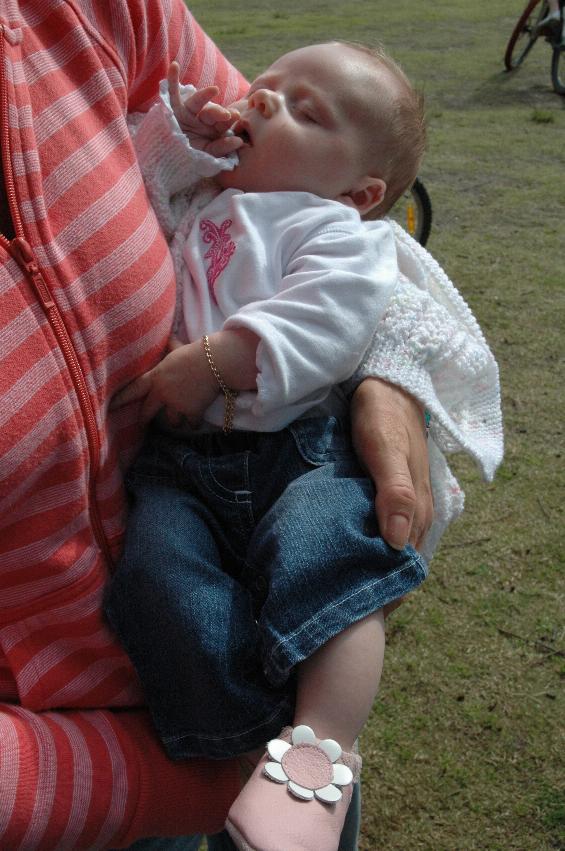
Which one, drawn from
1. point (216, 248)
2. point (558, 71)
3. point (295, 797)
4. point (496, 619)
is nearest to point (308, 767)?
point (295, 797)

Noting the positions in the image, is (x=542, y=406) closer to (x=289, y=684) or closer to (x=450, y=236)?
(x=450, y=236)

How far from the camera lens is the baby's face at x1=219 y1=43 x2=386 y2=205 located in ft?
4.40

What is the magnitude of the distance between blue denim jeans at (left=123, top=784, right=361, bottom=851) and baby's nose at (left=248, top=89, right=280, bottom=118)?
3.41 ft

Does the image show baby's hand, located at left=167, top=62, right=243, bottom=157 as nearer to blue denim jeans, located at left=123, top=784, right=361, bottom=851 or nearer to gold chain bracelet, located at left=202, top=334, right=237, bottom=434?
gold chain bracelet, located at left=202, top=334, right=237, bottom=434

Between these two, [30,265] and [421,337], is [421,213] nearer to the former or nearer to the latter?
[421,337]

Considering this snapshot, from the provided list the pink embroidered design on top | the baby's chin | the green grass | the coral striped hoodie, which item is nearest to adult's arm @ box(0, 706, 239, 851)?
the coral striped hoodie

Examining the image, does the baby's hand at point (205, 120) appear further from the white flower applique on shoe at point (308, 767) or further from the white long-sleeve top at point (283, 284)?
the white flower applique on shoe at point (308, 767)

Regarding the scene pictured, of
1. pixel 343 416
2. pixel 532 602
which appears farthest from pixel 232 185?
pixel 532 602

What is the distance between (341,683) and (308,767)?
0.34 feet

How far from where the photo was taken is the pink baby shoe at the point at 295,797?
0.93 meters

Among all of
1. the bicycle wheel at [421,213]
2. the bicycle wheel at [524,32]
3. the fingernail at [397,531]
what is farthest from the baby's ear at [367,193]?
the bicycle wheel at [524,32]

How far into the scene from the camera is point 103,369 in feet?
3.37

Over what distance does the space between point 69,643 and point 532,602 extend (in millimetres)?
1648

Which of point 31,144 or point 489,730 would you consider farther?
point 489,730
